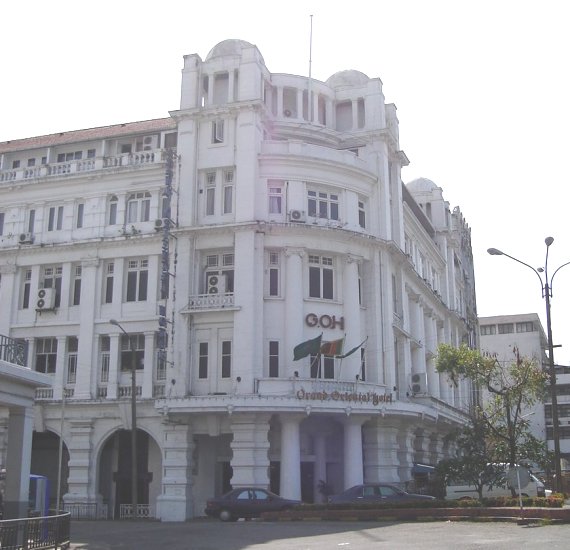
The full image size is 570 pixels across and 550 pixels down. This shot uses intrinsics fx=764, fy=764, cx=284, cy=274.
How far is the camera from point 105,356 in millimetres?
39000

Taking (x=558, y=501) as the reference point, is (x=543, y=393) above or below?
above

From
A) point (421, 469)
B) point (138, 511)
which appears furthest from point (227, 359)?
point (421, 469)

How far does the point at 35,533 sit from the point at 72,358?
895 inches

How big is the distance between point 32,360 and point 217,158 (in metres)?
14.2

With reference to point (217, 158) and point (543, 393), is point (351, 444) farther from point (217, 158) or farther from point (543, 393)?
point (217, 158)

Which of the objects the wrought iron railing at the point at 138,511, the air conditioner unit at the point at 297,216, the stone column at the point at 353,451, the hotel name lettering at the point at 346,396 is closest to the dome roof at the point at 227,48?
the air conditioner unit at the point at 297,216

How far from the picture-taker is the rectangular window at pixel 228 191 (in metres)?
38.3

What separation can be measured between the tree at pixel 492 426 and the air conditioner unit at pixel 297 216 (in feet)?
31.7

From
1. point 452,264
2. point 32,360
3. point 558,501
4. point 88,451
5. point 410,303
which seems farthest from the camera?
point 452,264

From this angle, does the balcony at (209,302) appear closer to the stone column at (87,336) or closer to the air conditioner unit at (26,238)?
the stone column at (87,336)

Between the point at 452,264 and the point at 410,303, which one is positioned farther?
the point at 452,264

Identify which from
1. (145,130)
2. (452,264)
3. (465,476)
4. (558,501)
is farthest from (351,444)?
(452,264)

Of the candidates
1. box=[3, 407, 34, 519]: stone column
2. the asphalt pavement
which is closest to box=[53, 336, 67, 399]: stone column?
the asphalt pavement

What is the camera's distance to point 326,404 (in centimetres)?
3391
